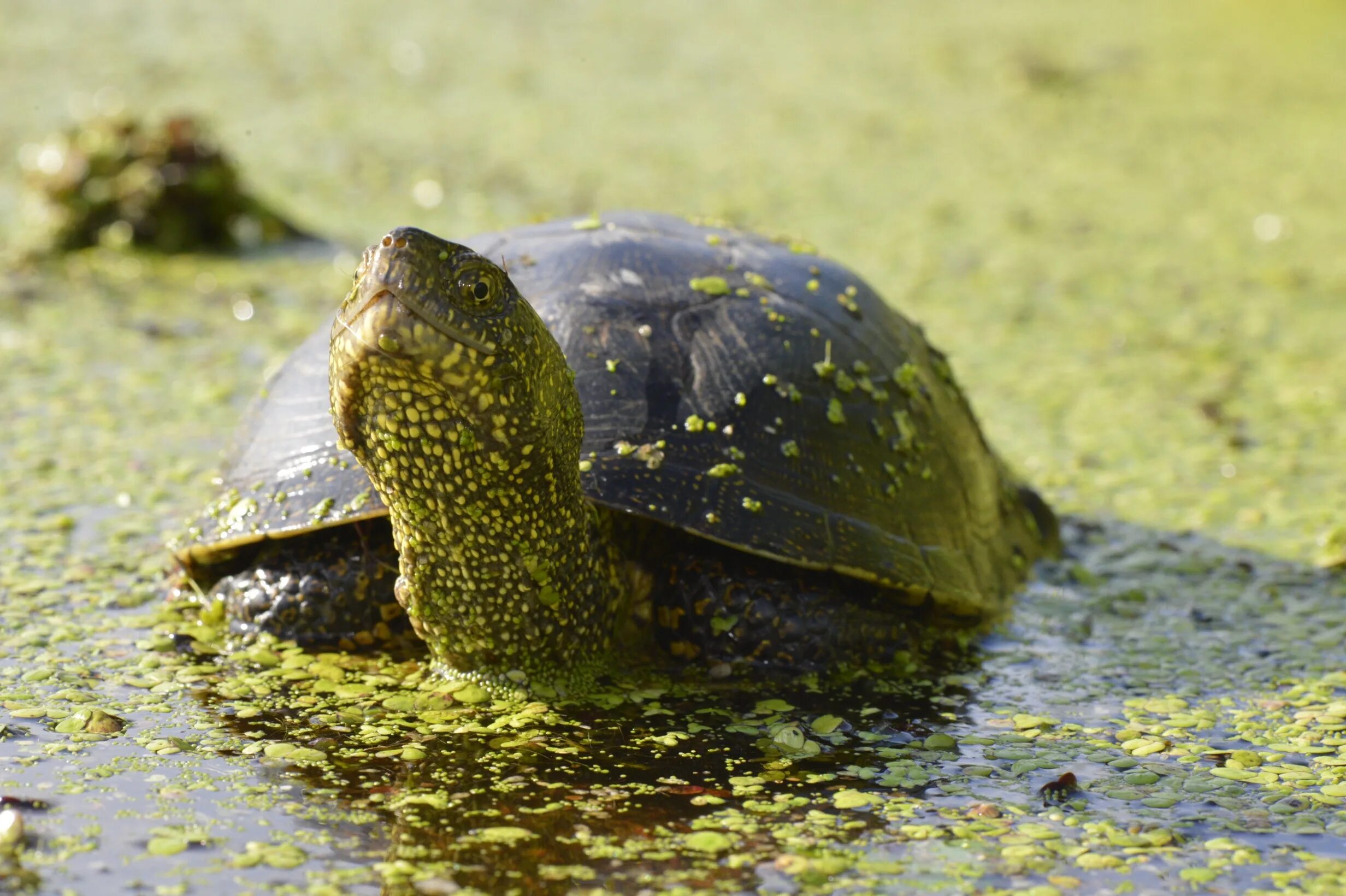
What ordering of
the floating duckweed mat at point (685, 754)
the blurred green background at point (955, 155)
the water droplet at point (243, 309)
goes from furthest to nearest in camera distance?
1. the water droplet at point (243, 309)
2. the blurred green background at point (955, 155)
3. the floating duckweed mat at point (685, 754)

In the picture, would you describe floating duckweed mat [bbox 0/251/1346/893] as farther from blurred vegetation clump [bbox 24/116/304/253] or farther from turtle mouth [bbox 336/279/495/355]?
blurred vegetation clump [bbox 24/116/304/253]

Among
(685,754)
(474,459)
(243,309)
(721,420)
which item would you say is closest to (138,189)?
(243,309)

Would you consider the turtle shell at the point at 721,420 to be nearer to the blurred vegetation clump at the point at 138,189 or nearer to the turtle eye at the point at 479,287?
the turtle eye at the point at 479,287

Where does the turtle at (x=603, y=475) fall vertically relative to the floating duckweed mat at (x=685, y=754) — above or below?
above

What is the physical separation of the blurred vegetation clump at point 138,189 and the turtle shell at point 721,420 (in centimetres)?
427

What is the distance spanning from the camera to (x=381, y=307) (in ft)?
10.1

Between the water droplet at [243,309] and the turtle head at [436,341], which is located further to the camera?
the water droplet at [243,309]

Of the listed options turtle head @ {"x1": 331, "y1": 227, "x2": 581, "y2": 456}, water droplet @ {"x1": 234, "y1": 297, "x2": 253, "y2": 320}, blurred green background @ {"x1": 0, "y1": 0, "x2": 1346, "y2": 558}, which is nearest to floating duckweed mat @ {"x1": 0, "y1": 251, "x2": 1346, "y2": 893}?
turtle head @ {"x1": 331, "y1": 227, "x2": 581, "y2": 456}

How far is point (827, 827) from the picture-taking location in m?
3.12

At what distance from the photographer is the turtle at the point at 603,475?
327 centimetres

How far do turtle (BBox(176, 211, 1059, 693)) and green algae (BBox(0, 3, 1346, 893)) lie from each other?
0.48 feet

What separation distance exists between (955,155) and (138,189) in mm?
5507

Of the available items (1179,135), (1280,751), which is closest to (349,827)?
(1280,751)

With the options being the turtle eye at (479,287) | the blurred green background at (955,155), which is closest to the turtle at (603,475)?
the turtle eye at (479,287)
